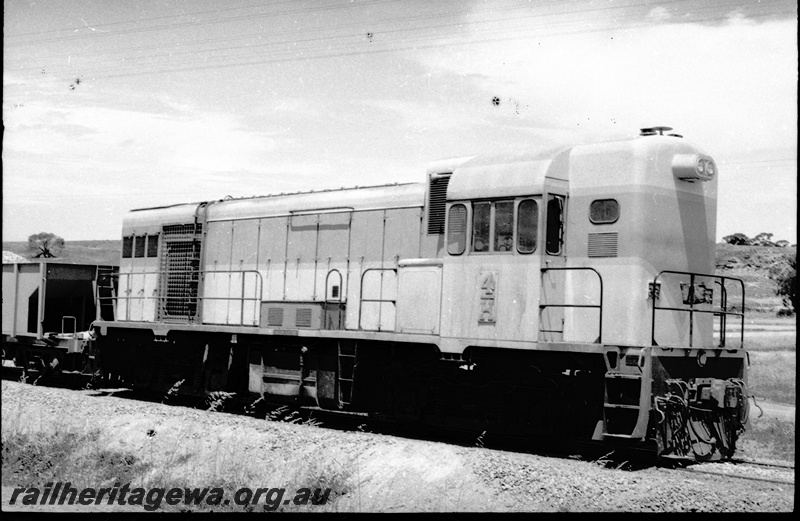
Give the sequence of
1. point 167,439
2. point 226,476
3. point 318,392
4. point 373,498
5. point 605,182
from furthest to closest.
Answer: point 318,392 < point 167,439 < point 605,182 < point 226,476 < point 373,498

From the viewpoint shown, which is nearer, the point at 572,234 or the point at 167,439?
the point at 572,234

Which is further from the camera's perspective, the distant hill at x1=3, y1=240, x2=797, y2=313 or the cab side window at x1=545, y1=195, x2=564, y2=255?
the distant hill at x1=3, y1=240, x2=797, y2=313

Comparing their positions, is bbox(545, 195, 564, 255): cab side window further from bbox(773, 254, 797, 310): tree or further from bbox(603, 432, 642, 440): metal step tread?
bbox(773, 254, 797, 310): tree

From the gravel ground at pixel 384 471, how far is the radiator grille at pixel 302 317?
1.74 meters

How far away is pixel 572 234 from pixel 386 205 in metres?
3.47

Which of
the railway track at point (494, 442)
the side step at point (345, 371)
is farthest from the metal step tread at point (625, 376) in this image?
the side step at point (345, 371)

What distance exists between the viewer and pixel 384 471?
33.0 feet

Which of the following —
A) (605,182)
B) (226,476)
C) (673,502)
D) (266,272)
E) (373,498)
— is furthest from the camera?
(266,272)

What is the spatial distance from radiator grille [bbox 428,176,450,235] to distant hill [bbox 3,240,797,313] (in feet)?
137

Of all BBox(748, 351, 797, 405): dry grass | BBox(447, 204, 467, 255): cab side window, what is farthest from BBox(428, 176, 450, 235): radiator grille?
BBox(748, 351, 797, 405): dry grass

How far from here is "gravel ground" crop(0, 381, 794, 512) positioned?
8461 mm

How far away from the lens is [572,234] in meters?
11.2

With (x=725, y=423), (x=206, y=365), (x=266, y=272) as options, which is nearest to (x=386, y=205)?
(x=266, y=272)

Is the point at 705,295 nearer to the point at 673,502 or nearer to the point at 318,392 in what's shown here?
the point at 673,502
